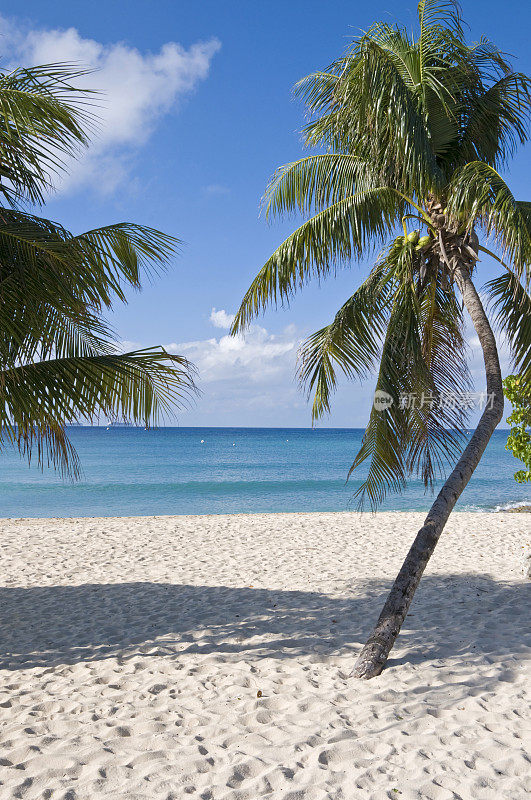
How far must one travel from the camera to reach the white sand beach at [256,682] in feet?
10.1

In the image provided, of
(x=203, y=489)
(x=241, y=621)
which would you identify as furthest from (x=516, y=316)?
(x=203, y=489)

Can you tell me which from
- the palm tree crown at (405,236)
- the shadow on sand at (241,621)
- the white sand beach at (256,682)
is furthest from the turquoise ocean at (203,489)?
the palm tree crown at (405,236)

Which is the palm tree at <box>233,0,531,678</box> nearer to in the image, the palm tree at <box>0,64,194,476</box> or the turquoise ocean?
the palm tree at <box>0,64,194,476</box>

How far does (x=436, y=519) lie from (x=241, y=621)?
245 centimetres

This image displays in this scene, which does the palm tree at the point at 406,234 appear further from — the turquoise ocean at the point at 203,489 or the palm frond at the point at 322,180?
the turquoise ocean at the point at 203,489

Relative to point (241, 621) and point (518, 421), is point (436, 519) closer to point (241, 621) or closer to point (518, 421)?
point (241, 621)

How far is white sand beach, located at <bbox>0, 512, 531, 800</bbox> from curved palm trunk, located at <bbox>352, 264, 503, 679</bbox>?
0.64 feet

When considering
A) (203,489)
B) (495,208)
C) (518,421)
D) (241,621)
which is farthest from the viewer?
(203,489)

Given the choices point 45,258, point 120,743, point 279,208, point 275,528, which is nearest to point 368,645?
point 120,743

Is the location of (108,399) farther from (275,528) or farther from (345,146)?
(275,528)

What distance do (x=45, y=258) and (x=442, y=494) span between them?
12.3 ft

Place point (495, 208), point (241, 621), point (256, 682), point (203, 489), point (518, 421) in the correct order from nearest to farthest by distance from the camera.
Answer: point (256, 682)
point (495, 208)
point (241, 621)
point (518, 421)
point (203, 489)

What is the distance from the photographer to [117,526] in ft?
41.2

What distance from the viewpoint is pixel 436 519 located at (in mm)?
4840
